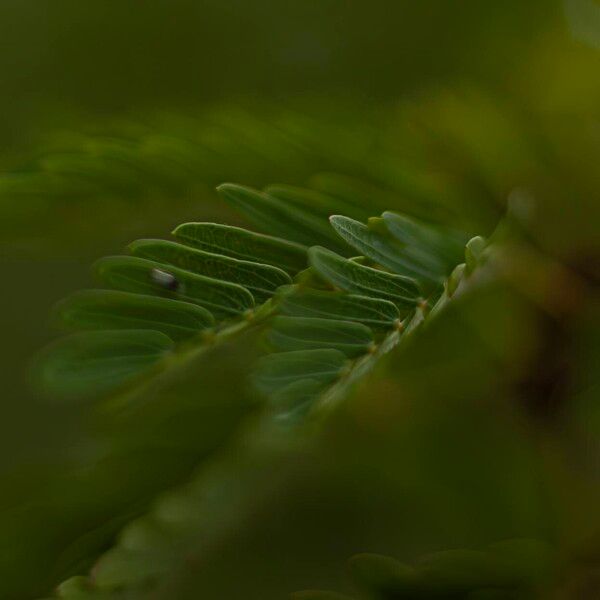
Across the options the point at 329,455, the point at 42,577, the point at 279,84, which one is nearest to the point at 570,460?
the point at 329,455

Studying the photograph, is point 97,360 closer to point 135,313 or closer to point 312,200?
point 135,313

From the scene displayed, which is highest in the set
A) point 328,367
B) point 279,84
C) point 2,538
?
point 279,84

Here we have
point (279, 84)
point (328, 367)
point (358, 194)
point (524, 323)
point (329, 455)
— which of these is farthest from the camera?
point (279, 84)

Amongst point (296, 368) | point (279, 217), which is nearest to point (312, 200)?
point (279, 217)

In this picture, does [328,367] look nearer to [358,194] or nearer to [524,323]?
[358,194]

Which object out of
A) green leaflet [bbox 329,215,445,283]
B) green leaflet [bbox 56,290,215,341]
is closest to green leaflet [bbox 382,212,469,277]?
green leaflet [bbox 329,215,445,283]

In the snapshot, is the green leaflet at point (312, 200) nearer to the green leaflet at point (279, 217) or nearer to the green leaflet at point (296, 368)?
the green leaflet at point (279, 217)

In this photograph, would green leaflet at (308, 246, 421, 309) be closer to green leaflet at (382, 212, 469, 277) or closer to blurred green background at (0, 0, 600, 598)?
green leaflet at (382, 212, 469, 277)
